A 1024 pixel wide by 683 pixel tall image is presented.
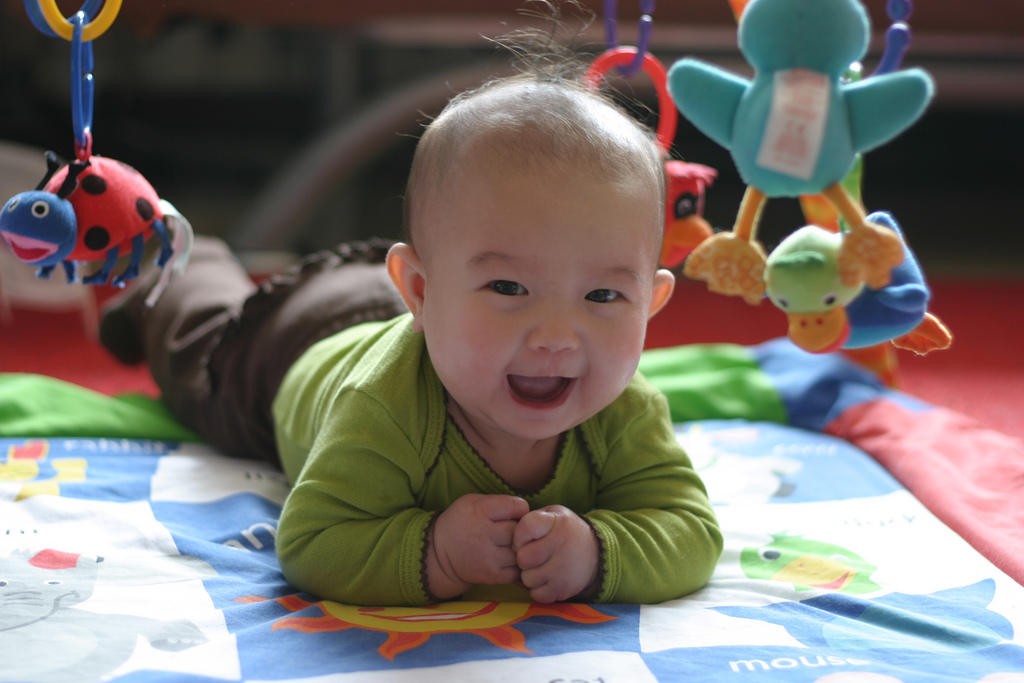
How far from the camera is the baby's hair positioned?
62cm

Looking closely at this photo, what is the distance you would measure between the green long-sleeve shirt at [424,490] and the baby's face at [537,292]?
5 cm

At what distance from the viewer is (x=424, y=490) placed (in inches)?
27.3

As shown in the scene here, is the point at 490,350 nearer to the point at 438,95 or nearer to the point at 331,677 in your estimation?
the point at 331,677

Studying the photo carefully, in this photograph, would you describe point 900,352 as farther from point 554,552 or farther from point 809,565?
point 554,552

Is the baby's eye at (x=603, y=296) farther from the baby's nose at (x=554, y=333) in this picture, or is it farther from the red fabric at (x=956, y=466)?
the red fabric at (x=956, y=466)

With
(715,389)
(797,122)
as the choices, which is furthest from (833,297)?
(715,389)

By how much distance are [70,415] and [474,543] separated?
59cm

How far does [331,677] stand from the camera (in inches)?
20.9

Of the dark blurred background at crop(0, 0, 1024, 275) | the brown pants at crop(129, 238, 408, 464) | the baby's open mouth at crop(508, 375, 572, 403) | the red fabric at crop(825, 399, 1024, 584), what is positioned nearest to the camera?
the baby's open mouth at crop(508, 375, 572, 403)

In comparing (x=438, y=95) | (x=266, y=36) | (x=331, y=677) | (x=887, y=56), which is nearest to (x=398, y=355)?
(x=331, y=677)

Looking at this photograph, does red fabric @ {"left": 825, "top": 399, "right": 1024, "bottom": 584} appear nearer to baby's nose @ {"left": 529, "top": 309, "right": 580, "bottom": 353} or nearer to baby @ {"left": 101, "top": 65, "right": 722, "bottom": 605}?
baby @ {"left": 101, "top": 65, "right": 722, "bottom": 605}

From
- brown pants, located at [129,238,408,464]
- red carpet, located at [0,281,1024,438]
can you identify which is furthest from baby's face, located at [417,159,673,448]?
red carpet, located at [0,281,1024,438]

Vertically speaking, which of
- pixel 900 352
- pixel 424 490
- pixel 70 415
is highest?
pixel 424 490

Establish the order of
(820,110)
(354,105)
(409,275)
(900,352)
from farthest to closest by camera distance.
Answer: (354,105) → (900,352) → (409,275) → (820,110)
